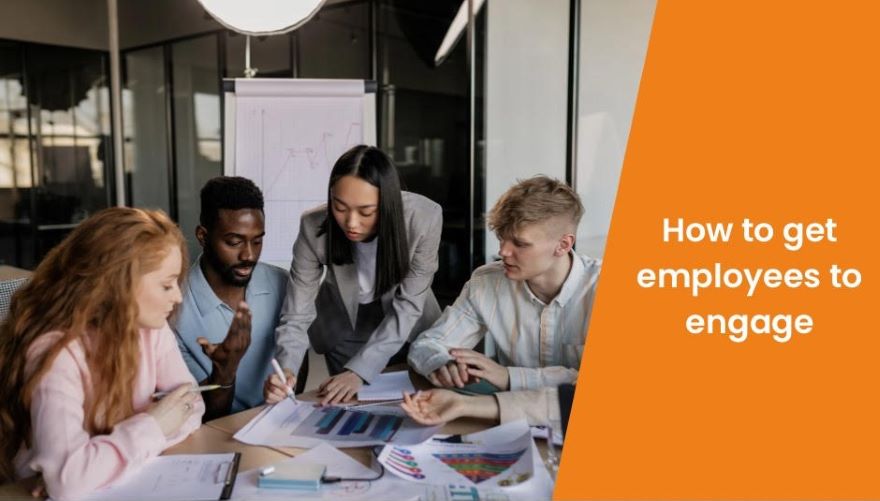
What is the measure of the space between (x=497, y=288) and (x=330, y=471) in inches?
34.7

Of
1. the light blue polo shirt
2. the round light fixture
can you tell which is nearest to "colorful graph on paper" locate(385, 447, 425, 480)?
the light blue polo shirt

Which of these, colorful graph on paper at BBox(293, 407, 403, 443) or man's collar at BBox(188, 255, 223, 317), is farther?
man's collar at BBox(188, 255, 223, 317)

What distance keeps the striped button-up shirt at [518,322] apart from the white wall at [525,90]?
6.47 feet

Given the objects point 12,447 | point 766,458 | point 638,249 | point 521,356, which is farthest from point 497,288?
point 12,447

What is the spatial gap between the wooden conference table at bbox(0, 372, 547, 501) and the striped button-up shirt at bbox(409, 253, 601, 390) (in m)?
0.36

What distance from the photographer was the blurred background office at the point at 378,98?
3822 millimetres

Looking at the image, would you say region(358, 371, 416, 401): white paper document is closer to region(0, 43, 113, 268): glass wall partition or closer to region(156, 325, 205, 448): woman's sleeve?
region(156, 325, 205, 448): woman's sleeve

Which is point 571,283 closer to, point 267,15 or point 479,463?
point 479,463

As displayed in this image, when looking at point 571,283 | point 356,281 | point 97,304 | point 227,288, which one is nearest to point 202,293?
point 227,288

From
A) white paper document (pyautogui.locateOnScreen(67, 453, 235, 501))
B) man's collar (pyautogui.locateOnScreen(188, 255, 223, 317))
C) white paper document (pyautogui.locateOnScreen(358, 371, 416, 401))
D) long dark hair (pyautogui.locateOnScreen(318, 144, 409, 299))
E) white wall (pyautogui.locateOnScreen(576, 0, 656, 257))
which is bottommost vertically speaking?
white paper document (pyautogui.locateOnScreen(358, 371, 416, 401))

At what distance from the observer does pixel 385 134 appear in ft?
14.7

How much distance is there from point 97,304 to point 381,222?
0.77 meters

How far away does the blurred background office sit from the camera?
3.82 metres

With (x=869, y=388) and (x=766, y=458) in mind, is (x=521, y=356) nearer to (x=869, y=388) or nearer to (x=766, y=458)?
(x=766, y=458)
